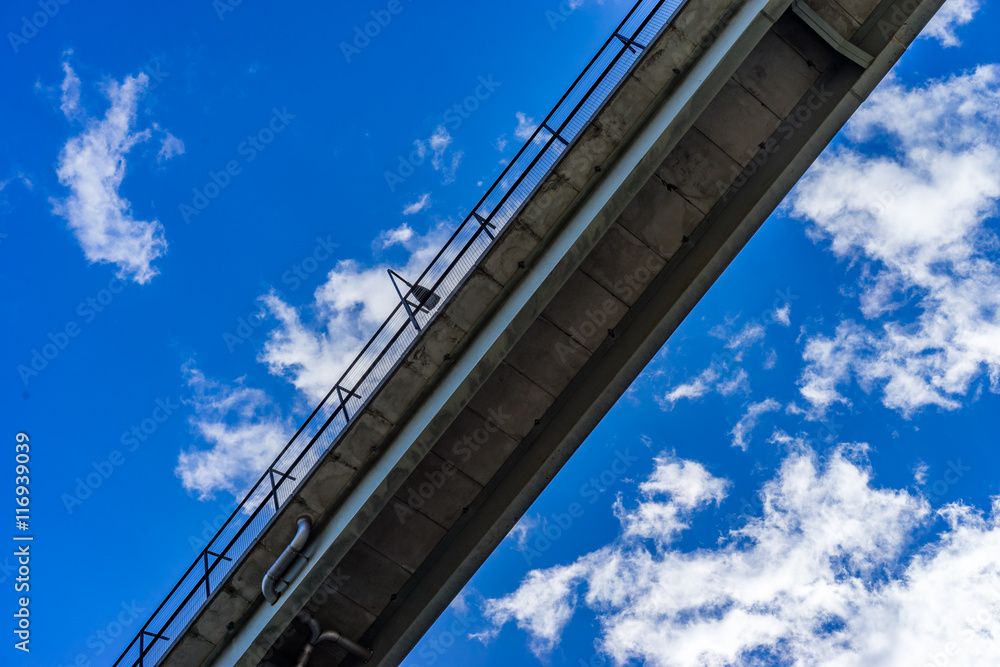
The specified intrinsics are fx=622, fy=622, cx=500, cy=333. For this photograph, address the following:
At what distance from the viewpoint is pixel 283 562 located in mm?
10211

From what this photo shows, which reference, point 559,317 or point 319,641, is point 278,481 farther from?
point 559,317

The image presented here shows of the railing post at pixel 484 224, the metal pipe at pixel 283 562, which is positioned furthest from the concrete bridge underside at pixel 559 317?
the railing post at pixel 484 224

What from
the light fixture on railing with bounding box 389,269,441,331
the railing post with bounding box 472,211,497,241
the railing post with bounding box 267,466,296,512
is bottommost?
the railing post with bounding box 267,466,296,512

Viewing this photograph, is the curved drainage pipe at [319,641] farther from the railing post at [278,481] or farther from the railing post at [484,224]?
the railing post at [484,224]

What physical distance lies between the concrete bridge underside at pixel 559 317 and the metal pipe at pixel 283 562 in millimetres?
176

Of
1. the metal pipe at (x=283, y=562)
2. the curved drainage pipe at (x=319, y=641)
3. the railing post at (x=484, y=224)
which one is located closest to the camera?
the metal pipe at (x=283, y=562)

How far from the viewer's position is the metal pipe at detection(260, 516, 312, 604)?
1013 cm

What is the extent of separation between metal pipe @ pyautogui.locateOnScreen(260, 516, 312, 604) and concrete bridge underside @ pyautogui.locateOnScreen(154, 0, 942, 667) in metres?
0.18

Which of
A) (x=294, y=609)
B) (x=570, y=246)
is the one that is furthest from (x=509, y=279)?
(x=294, y=609)

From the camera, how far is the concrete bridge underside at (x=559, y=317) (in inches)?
403

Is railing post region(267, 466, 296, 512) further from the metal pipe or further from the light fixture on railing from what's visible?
the light fixture on railing

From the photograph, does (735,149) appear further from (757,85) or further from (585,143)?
(585,143)

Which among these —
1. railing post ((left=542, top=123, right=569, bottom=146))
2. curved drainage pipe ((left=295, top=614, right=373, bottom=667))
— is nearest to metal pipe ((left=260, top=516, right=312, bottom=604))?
curved drainage pipe ((left=295, top=614, right=373, bottom=667))

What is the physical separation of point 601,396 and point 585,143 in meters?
4.41
